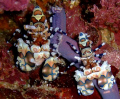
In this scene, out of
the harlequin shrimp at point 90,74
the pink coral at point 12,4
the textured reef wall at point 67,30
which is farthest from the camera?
the harlequin shrimp at point 90,74

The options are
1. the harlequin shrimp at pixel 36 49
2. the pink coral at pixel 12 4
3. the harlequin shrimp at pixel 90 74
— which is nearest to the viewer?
the pink coral at pixel 12 4

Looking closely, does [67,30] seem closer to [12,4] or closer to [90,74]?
[90,74]

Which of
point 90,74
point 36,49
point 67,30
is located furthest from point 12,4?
point 90,74

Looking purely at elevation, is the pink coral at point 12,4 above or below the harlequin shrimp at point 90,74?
above

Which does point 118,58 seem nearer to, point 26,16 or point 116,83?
point 116,83

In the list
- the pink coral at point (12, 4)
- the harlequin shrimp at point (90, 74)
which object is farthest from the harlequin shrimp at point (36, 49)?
the harlequin shrimp at point (90, 74)

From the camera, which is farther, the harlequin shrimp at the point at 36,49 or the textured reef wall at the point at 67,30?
the harlequin shrimp at the point at 36,49

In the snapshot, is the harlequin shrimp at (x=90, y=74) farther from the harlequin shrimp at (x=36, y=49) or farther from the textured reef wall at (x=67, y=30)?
the harlequin shrimp at (x=36, y=49)

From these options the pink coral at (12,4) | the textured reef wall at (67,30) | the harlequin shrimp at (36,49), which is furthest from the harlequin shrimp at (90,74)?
the pink coral at (12,4)

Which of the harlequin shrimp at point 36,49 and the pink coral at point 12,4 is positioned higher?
the pink coral at point 12,4

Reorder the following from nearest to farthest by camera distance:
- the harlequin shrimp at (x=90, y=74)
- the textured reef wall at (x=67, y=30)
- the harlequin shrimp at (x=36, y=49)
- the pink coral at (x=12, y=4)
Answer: the textured reef wall at (x=67, y=30)
the pink coral at (x=12, y=4)
the harlequin shrimp at (x=90, y=74)
the harlequin shrimp at (x=36, y=49)
